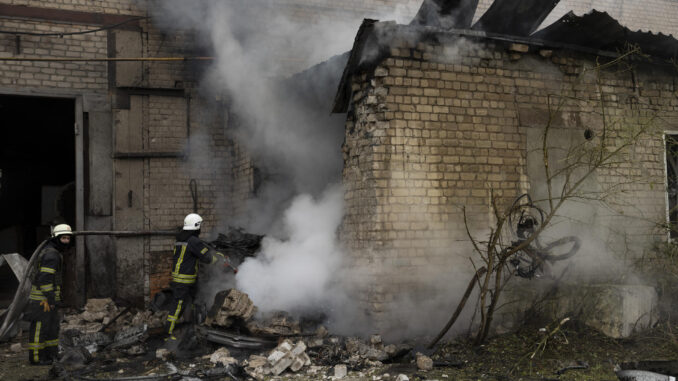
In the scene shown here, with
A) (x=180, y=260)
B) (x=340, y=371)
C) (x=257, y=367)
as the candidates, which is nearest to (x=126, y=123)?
(x=180, y=260)

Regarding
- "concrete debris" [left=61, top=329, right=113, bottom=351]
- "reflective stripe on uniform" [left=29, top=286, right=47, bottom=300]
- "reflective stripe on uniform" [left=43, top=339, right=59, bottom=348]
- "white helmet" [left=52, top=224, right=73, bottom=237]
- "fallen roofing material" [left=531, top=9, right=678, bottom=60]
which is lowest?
"concrete debris" [left=61, top=329, right=113, bottom=351]

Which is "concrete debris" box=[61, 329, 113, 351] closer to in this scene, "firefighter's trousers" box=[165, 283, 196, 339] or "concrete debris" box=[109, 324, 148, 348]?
"concrete debris" box=[109, 324, 148, 348]

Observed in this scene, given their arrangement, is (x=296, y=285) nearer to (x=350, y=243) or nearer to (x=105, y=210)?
(x=350, y=243)

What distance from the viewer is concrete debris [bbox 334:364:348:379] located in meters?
5.39

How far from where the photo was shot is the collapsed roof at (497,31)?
629 cm

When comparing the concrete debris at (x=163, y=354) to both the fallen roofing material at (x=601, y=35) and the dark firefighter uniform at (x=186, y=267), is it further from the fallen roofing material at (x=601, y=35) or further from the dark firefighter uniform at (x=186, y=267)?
the fallen roofing material at (x=601, y=35)

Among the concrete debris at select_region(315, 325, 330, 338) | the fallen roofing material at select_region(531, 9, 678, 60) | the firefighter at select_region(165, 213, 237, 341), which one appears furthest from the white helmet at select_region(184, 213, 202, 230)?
the fallen roofing material at select_region(531, 9, 678, 60)

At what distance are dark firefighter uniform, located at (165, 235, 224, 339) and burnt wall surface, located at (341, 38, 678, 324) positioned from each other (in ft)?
6.02

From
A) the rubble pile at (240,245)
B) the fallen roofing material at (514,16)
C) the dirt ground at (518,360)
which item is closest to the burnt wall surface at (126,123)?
the rubble pile at (240,245)

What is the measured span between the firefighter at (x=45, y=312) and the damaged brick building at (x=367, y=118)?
2.53 m

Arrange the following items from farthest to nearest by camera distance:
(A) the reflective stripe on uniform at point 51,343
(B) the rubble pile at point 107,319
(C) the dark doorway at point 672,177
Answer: (B) the rubble pile at point 107,319 < (C) the dark doorway at point 672,177 < (A) the reflective stripe on uniform at point 51,343

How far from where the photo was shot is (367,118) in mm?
6414

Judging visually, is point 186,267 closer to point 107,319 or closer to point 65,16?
point 107,319

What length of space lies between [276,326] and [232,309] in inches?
22.6
